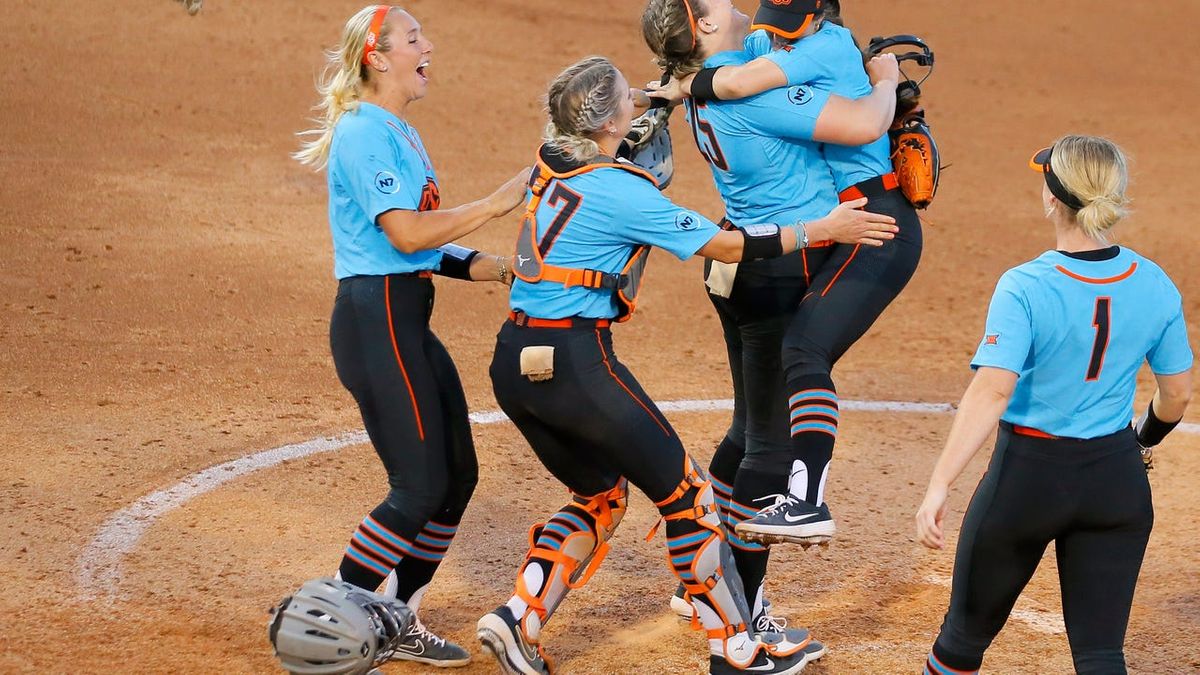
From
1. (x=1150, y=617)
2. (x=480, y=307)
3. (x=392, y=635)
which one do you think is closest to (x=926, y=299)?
(x=480, y=307)

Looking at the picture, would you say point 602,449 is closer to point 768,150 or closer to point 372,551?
point 372,551

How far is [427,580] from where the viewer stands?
16.8ft

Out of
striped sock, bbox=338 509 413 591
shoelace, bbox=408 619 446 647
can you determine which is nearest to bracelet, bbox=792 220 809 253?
striped sock, bbox=338 509 413 591

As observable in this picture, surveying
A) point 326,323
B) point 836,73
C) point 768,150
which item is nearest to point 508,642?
point 768,150

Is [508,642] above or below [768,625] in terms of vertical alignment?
above

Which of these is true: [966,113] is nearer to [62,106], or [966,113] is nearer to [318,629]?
[62,106]

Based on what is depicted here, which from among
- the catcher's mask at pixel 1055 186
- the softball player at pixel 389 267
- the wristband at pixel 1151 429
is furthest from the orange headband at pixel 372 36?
the wristband at pixel 1151 429

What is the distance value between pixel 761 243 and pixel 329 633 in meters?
1.80

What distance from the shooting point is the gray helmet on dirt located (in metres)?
4.15

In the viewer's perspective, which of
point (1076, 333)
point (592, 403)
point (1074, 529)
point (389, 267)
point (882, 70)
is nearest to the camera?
point (1076, 333)

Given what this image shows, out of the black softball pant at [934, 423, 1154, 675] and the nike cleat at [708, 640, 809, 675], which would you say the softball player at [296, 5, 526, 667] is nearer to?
the nike cleat at [708, 640, 809, 675]

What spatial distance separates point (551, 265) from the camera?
14.6 feet

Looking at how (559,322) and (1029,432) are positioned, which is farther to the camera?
(559,322)

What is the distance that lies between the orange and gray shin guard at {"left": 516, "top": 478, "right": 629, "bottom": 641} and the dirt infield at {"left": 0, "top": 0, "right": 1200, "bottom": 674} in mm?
361
